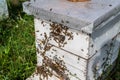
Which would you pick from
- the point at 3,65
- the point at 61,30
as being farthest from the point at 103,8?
the point at 3,65

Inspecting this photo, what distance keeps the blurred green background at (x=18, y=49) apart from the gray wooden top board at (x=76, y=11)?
1.07m

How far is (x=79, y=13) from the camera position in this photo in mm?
1835

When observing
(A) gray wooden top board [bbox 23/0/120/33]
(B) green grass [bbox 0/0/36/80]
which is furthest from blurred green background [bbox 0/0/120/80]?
(A) gray wooden top board [bbox 23/0/120/33]

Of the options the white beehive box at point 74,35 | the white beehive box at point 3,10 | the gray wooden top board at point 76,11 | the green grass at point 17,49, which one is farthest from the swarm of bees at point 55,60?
the white beehive box at point 3,10

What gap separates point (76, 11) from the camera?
1874mm

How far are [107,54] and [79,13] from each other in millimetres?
747

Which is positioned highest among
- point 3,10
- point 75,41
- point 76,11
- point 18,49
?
point 76,11

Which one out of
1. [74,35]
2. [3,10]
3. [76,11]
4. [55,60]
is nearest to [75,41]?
[74,35]

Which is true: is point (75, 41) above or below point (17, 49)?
above

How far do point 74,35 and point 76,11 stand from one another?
0.21 m

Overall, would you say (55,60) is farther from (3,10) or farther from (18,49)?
(3,10)

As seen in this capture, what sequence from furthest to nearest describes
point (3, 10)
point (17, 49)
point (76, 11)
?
point (3, 10), point (17, 49), point (76, 11)

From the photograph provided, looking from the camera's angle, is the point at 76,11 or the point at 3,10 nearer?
the point at 76,11

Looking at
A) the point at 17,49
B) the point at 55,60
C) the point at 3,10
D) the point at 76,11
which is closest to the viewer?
the point at 76,11
